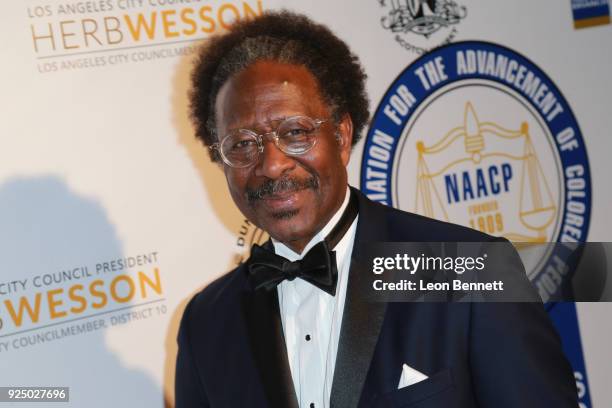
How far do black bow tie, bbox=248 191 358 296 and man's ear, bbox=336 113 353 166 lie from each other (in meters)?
0.11

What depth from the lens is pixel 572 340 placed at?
10.3 feet

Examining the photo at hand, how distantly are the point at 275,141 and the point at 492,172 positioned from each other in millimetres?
1667

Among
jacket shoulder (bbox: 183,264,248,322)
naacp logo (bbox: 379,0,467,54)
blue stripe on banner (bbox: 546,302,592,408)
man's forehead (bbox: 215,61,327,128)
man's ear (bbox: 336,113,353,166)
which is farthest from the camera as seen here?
blue stripe on banner (bbox: 546,302,592,408)

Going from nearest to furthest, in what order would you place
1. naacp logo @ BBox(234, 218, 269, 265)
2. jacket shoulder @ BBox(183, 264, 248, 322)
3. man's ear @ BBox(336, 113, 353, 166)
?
1. man's ear @ BBox(336, 113, 353, 166)
2. jacket shoulder @ BBox(183, 264, 248, 322)
3. naacp logo @ BBox(234, 218, 269, 265)

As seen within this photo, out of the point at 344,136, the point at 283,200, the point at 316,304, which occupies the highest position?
the point at 344,136

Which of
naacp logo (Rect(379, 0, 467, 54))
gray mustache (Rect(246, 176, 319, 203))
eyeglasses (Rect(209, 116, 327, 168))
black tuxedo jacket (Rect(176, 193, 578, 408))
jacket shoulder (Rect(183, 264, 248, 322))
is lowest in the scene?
black tuxedo jacket (Rect(176, 193, 578, 408))

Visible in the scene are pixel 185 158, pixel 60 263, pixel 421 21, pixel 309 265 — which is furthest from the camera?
pixel 421 21

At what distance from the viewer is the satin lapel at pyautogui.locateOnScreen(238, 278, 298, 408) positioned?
1.65 meters

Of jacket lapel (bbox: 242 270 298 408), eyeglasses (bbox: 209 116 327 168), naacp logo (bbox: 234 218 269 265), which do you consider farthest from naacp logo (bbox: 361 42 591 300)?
eyeglasses (bbox: 209 116 327 168)

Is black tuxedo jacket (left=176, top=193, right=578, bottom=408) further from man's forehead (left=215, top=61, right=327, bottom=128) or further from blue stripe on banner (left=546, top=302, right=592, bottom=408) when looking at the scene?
blue stripe on banner (left=546, top=302, right=592, bottom=408)

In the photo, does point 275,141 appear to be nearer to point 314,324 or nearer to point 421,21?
point 314,324

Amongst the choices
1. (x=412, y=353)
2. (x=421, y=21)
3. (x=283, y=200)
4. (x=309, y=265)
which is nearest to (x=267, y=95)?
(x=283, y=200)

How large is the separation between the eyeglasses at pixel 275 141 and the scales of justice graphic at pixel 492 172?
1391mm

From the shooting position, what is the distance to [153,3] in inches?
97.7
